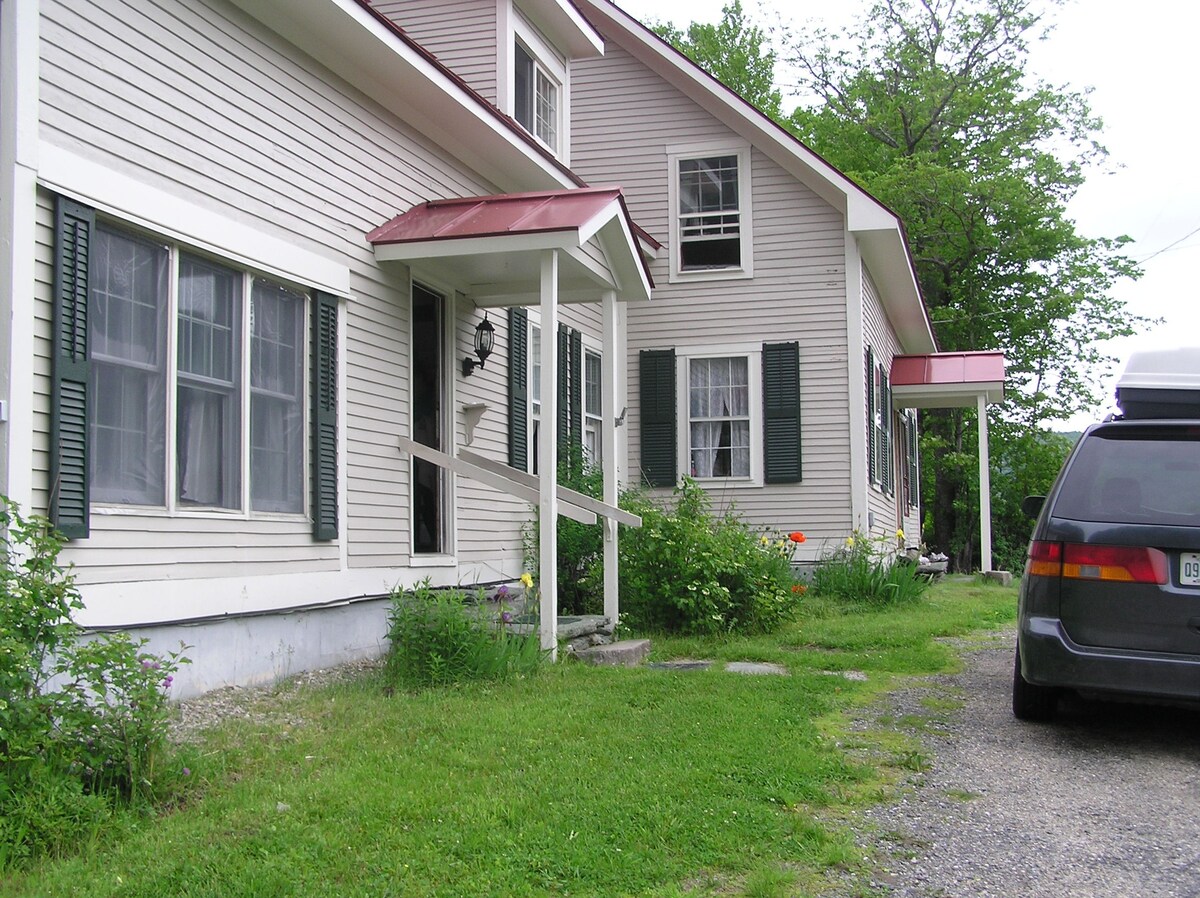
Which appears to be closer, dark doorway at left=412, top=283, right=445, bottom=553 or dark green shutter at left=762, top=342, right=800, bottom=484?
dark doorway at left=412, top=283, right=445, bottom=553

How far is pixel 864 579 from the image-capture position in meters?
12.7

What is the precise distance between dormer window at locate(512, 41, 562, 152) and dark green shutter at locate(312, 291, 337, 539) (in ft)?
14.4

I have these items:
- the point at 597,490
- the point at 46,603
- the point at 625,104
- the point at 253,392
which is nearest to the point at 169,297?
the point at 253,392

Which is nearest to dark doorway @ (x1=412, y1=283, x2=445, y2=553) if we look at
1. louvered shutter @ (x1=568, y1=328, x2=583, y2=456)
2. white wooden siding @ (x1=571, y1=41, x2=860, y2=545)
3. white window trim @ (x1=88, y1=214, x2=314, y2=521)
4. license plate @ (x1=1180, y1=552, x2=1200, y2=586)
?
white window trim @ (x1=88, y1=214, x2=314, y2=521)

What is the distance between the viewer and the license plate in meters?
5.41

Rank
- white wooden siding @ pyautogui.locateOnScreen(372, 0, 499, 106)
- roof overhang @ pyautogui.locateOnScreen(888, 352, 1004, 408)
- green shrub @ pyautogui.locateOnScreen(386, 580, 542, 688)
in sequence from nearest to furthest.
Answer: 1. green shrub @ pyautogui.locateOnScreen(386, 580, 542, 688)
2. white wooden siding @ pyautogui.locateOnScreen(372, 0, 499, 106)
3. roof overhang @ pyautogui.locateOnScreen(888, 352, 1004, 408)

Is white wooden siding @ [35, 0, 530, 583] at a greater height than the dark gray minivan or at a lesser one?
greater

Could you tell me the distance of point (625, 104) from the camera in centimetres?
1538

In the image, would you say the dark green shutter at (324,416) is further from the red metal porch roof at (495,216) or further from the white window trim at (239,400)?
the red metal porch roof at (495,216)

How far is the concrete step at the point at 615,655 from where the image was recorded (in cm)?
813

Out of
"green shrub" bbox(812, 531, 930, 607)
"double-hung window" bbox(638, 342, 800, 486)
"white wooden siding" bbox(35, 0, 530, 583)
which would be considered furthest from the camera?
"double-hung window" bbox(638, 342, 800, 486)

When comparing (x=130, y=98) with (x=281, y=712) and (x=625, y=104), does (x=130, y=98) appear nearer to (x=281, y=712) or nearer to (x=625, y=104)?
(x=281, y=712)

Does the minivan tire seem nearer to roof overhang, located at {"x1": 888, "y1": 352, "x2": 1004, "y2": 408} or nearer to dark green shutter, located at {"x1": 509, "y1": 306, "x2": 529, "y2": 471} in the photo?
dark green shutter, located at {"x1": 509, "y1": 306, "x2": 529, "y2": 471}

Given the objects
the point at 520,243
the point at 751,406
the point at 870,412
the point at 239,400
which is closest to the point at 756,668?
the point at 520,243
